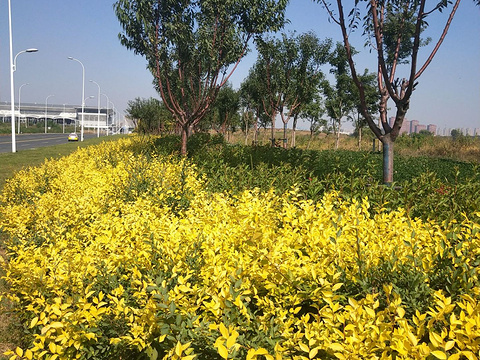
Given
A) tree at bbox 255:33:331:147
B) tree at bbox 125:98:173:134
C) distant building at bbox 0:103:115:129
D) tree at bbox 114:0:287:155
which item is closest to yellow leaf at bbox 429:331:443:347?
tree at bbox 114:0:287:155

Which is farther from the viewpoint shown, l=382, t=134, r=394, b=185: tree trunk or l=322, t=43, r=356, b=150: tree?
l=322, t=43, r=356, b=150: tree

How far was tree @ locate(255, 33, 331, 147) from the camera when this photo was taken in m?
19.2

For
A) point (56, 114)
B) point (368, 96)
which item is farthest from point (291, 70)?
point (56, 114)

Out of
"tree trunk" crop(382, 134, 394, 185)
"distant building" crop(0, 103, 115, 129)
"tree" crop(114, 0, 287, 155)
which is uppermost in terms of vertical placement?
"distant building" crop(0, 103, 115, 129)

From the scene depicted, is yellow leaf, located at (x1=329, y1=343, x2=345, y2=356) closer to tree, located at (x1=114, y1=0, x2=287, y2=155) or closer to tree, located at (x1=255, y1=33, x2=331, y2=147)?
tree, located at (x1=114, y1=0, x2=287, y2=155)

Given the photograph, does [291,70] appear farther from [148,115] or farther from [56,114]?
[56,114]

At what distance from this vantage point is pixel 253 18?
32.7 ft

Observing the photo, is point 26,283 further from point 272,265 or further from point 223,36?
point 223,36

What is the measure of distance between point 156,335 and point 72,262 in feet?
3.42

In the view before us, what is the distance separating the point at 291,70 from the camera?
19.8 metres

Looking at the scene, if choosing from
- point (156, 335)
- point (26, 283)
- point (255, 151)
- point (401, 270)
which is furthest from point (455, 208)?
point (255, 151)

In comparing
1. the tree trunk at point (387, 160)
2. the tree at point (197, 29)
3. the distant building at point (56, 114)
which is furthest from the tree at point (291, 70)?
the distant building at point (56, 114)

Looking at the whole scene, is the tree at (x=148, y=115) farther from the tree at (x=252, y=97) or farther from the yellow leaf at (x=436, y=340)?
the yellow leaf at (x=436, y=340)

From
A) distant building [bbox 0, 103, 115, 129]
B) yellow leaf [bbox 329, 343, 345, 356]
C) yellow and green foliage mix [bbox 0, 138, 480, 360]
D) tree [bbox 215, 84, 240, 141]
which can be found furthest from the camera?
distant building [bbox 0, 103, 115, 129]
